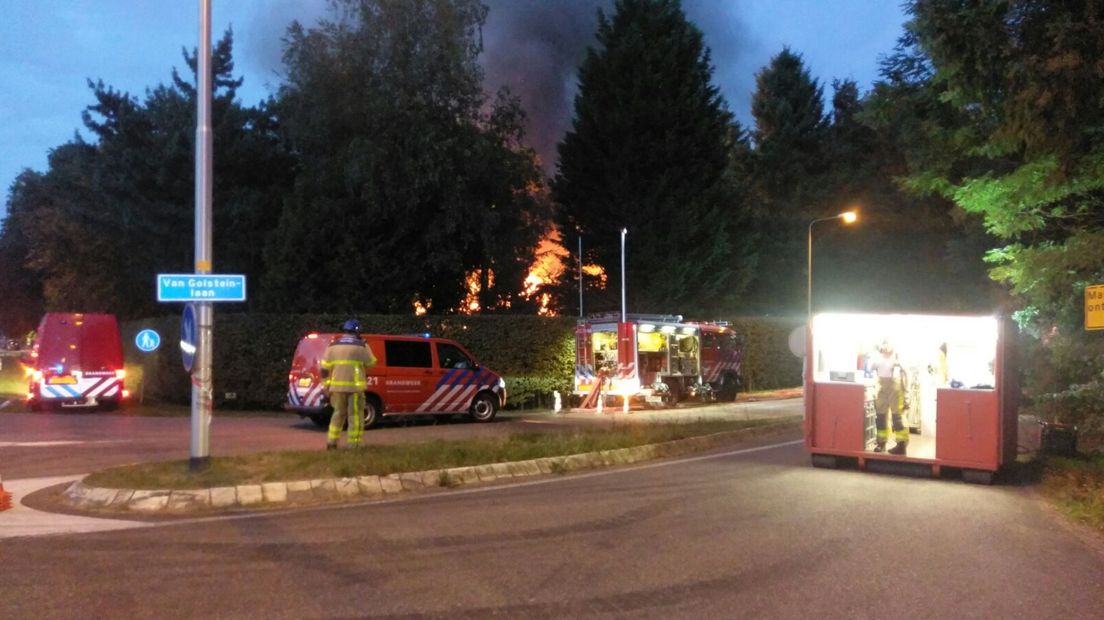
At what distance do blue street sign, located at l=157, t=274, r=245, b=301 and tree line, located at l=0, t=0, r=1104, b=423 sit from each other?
1039 cm

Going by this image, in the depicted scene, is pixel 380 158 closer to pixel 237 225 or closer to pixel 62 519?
pixel 237 225

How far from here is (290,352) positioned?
26.6m

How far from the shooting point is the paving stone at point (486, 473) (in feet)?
39.9

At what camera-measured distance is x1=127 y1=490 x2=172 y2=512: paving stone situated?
9867 millimetres

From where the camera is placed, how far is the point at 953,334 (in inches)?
568

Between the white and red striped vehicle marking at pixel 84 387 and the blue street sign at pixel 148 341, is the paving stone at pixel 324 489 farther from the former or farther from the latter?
the white and red striped vehicle marking at pixel 84 387

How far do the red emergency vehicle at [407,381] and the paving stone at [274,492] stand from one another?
26.0ft

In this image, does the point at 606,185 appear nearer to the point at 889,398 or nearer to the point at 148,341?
the point at 148,341

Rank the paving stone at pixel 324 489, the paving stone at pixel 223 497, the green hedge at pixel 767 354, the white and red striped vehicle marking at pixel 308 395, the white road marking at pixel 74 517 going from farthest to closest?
1. the green hedge at pixel 767 354
2. the white and red striped vehicle marking at pixel 308 395
3. the paving stone at pixel 324 489
4. the paving stone at pixel 223 497
5. the white road marking at pixel 74 517

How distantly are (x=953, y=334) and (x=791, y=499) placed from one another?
17.5 ft

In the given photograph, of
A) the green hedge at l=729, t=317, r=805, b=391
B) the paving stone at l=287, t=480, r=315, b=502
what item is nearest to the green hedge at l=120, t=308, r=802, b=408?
the green hedge at l=729, t=317, r=805, b=391

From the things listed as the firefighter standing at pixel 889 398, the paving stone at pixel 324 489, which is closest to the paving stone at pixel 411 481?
the paving stone at pixel 324 489

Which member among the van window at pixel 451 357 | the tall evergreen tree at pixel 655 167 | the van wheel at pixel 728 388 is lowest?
the van wheel at pixel 728 388

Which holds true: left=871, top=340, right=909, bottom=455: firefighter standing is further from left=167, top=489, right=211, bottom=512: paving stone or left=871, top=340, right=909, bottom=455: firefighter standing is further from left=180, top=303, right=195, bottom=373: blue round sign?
left=180, top=303, right=195, bottom=373: blue round sign
